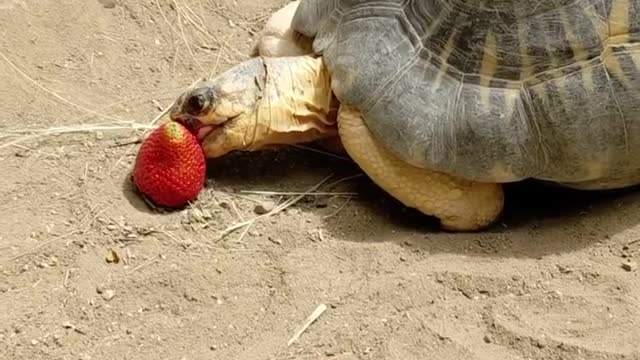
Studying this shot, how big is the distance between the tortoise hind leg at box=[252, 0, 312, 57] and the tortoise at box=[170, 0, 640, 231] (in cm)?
33

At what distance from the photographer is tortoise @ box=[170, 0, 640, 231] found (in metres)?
3.03

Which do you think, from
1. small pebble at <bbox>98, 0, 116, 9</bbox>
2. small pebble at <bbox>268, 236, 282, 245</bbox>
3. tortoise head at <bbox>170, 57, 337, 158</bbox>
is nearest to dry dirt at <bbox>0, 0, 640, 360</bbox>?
small pebble at <bbox>268, 236, 282, 245</bbox>

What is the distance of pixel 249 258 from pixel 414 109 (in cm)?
65

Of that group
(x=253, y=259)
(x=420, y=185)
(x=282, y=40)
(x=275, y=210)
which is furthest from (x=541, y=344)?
(x=282, y=40)

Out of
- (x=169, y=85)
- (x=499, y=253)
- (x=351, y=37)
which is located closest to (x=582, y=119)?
(x=499, y=253)

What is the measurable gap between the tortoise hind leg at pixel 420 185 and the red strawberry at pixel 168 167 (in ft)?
1.58

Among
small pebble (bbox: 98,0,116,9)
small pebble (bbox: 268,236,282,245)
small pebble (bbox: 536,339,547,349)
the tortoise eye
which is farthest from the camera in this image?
small pebble (bbox: 98,0,116,9)

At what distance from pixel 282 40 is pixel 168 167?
0.77 m

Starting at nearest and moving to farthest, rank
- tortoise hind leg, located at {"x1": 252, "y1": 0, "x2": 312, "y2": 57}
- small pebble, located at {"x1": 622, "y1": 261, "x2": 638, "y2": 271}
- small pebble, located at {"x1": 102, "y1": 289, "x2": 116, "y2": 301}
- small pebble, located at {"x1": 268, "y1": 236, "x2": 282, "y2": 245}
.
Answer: small pebble, located at {"x1": 102, "y1": 289, "x2": 116, "y2": 301} < small pebble, located at {"x1": 622, "y1": 261, "x2": 638, "y2": 271} < small pebble, located at {"x1": 268, "y1": 236, "x2": 282, "y2": 245} < tortoise hind leg, located at {"x1": 252, "y1": 0, "x2": 312, "y2": 57}

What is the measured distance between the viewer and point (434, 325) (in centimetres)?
275

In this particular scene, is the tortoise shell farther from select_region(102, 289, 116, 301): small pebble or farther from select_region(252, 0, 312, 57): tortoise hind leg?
select_region(102, 289, 116, 301): small pebble

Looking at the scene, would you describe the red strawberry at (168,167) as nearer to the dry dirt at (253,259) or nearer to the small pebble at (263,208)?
the dry dirt at (253,259)

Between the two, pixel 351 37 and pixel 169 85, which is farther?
pixel 169 85

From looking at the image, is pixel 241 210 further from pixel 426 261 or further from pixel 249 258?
pixel 426 261
